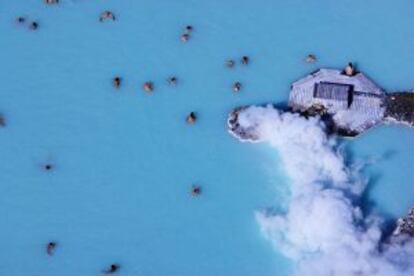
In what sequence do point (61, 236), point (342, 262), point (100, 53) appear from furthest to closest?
point (100, 53)
point (61, 236)
point (342, 262)

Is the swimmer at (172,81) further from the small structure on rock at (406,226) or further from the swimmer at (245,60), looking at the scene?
the small structure on rock at (406,226)

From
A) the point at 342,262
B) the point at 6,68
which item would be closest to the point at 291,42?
the point at 342,262

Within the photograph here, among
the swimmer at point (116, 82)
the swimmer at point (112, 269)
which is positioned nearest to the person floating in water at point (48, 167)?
the swimmer at point (116, 82)

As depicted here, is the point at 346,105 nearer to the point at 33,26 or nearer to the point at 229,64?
the point at 229,64

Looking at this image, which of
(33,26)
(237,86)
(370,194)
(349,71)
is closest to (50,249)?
(237,86)

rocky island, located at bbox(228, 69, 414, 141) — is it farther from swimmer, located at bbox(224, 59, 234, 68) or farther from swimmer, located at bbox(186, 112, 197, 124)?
swimmer, located at bbox(224, 59, 234, 68)

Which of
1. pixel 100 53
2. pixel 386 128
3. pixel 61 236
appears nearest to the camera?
pixel 61 236

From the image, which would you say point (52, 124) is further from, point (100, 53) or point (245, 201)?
point (245, 201)
